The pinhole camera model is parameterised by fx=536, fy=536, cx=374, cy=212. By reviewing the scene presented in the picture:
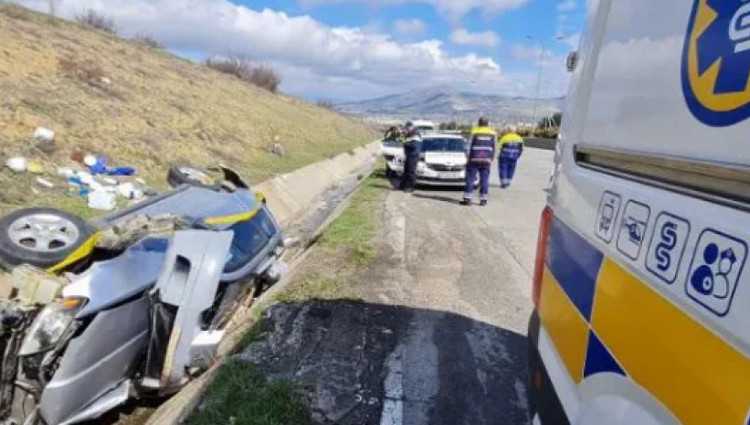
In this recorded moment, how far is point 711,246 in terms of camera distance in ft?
3.52

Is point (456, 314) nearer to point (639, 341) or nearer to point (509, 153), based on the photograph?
point (639, 341)

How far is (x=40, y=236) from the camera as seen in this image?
400 centimetres

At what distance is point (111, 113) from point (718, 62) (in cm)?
1518

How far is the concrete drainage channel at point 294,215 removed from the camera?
3.51 meters

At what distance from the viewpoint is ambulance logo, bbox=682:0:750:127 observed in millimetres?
1045

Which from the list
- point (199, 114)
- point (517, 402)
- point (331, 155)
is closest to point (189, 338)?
point (517, 402)

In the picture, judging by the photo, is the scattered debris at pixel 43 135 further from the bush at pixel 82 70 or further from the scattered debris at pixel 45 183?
the bush at pixel 82 70

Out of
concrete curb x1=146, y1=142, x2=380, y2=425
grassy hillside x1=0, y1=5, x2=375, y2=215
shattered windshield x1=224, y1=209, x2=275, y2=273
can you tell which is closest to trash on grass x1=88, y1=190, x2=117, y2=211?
grassy hillside x1=0, y1=5, x2=375, y2=215

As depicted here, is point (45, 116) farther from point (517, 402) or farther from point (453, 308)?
point (517, 402)

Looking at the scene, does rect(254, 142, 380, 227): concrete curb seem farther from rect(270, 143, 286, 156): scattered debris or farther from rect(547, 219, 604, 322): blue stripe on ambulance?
rect(547, 219, 604, 322): blue stripe on ambulance

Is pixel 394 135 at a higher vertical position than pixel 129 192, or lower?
higher

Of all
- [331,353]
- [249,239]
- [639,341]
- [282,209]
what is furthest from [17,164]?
[639,341]

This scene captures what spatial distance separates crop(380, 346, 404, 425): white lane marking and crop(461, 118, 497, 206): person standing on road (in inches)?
308

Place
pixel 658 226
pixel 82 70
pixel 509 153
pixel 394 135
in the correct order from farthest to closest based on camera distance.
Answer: pixel 394 135 < pixel 82 70 < pixel 509 153 < pixel 658 226
